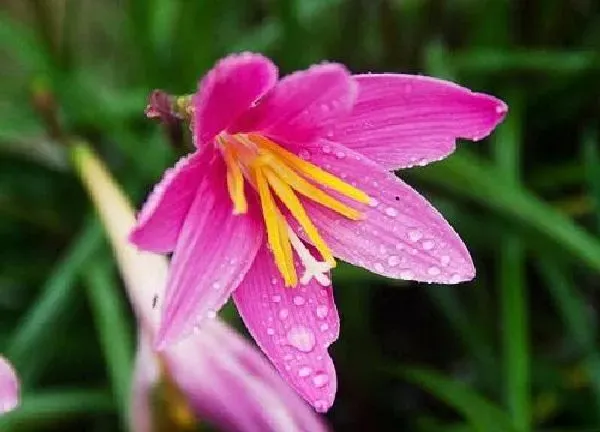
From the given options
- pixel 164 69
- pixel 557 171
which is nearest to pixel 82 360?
pixel 164 69

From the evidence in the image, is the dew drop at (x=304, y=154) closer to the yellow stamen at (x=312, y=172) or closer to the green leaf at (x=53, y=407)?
the yellow stamen at (x=312, y=172)

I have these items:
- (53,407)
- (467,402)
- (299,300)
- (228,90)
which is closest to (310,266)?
(299,300)

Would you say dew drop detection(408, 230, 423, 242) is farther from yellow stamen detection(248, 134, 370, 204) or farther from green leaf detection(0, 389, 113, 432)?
green leaf detection(0, 389, 113, 432)

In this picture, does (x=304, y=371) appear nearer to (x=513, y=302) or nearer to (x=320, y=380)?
(x=320, y=380)

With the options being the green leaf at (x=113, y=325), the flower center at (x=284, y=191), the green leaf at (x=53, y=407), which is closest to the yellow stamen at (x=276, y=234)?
the flower center at (x=284, y=191)

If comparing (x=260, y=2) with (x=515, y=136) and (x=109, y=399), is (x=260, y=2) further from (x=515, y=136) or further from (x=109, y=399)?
(x=109, y=399)
